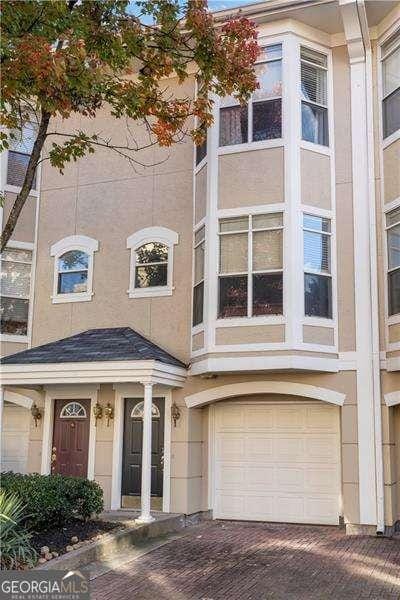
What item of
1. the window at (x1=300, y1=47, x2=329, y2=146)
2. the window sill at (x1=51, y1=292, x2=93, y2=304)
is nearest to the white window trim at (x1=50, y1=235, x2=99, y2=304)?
the window sill at (x1=51, y1=292, x2=93, y2=304)

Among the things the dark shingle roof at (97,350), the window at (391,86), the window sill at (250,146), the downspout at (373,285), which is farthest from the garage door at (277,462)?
the window at (391,86)

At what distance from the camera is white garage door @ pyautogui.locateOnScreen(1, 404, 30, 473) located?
13.5 meters

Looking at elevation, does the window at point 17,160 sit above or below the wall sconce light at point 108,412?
above

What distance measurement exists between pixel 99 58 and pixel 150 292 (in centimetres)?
571

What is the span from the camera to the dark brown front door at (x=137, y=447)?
1223cm

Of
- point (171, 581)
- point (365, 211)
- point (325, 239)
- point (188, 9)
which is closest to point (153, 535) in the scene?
point (171, 581)

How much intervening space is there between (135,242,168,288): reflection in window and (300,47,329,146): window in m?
3.69

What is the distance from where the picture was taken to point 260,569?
334 inches

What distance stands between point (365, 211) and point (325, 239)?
2.91ft

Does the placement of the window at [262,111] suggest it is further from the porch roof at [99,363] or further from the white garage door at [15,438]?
the white garage door at [15,438]

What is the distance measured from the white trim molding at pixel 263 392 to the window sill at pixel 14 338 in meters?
4.00

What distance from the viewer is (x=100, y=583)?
7941 mm

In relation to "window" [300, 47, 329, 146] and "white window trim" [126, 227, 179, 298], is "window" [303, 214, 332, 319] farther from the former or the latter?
"white window trim" [126, 227, 179, 298]

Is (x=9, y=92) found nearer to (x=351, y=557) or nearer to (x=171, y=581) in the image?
(x=171, y=581)
